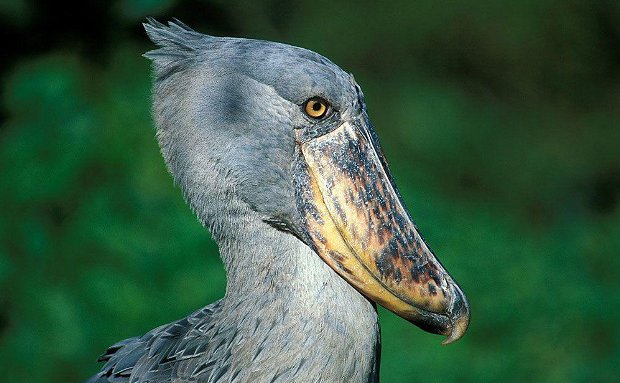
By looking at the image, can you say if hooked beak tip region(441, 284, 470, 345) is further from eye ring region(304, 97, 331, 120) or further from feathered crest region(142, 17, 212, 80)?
feathered crest region(142, 17, 212, 80)

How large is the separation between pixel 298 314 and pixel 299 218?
20 cm

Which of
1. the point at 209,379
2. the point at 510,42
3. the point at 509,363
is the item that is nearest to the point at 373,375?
the point at 209,379

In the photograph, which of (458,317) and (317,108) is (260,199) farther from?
(458,317)

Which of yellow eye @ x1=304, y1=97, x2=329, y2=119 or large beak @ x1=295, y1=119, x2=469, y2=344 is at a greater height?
yellow eye @ x1=304, y1=97, x2=329, y2=119

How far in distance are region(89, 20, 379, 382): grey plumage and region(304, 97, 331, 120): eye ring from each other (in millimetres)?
16

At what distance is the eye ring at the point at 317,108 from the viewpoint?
7.08 ft

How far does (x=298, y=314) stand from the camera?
2.15 meters

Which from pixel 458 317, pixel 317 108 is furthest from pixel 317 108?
pixel 458 317

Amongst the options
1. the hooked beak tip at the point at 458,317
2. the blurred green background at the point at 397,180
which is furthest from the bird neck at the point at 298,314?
the blurred green background at the point at 397,180

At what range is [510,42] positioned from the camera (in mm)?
5180

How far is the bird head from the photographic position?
215cm

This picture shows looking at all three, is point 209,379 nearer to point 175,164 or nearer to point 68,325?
point 175,164

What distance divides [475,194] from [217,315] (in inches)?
116

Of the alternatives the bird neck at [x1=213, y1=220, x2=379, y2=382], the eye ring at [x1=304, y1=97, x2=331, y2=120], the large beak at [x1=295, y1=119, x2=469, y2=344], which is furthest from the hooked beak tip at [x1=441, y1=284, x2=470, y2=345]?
the eye ring at [x1=304, y1=97, x2=331, y2=120]
